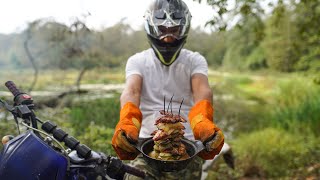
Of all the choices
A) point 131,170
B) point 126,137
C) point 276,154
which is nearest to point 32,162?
point 131,170

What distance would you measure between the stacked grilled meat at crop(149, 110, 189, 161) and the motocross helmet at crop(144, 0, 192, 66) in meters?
0.69

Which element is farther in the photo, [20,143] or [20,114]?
[20,114]

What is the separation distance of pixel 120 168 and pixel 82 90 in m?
6.24

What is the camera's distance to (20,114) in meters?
1.88

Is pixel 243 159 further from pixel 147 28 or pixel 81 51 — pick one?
pixel 147 28

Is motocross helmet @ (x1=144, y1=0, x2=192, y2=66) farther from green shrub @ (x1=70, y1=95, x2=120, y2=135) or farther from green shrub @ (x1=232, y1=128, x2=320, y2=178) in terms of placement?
green shrub @ (x1=232, y1=128, x2=320, y2=178)

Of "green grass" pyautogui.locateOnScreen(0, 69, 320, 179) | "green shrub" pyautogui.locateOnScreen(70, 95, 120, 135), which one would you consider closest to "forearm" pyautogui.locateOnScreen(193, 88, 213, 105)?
"green grass" pyautogui.locateOnScreen(0, 69, 320, 179)

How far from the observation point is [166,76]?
9.47 feet

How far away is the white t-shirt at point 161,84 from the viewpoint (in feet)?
9.30

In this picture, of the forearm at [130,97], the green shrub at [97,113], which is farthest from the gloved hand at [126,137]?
the green shrub at [97,113]

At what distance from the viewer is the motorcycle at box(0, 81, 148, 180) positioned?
1647 mm

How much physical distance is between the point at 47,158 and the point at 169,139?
0.64 metres

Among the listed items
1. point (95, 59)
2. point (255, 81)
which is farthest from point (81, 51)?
point (255, 81)

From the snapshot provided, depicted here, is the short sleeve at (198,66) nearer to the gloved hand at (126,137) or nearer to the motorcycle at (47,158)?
the gloved hand at (126,137)
